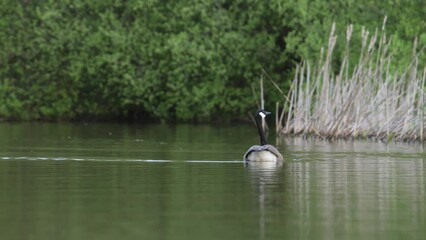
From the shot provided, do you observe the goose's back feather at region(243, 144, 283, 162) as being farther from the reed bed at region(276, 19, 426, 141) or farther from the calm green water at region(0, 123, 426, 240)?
the reed bed at region(276, 19, 426, 141)

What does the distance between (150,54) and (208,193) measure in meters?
37.6

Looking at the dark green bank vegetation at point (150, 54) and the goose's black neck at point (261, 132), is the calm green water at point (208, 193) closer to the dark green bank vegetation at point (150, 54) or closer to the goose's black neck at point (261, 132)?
the goose's black neck at point (261, 132)

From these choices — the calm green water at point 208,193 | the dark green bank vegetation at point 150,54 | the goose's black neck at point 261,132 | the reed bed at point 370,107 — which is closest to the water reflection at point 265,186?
the calm green water at point 208,193

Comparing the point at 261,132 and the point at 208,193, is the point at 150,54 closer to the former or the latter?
the point at 261,132

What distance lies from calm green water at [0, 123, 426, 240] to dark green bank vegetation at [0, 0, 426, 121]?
75.4 ft

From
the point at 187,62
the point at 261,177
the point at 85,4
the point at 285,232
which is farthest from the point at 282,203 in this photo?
the point at 85,4

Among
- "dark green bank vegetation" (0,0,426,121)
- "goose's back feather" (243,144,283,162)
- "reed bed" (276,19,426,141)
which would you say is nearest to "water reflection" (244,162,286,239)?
"goose's back feather" (243,144,283,162)

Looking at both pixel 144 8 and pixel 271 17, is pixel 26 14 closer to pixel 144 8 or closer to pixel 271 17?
pixel 144 8

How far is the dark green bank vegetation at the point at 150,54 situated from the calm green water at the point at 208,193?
23.0 m

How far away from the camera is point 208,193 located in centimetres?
1927

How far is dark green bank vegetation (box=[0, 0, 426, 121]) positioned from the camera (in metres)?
55.3

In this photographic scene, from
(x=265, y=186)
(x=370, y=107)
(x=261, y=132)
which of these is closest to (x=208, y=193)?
(x=265, y=186)

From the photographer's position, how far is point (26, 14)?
197 ft

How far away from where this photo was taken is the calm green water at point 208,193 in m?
15.2
